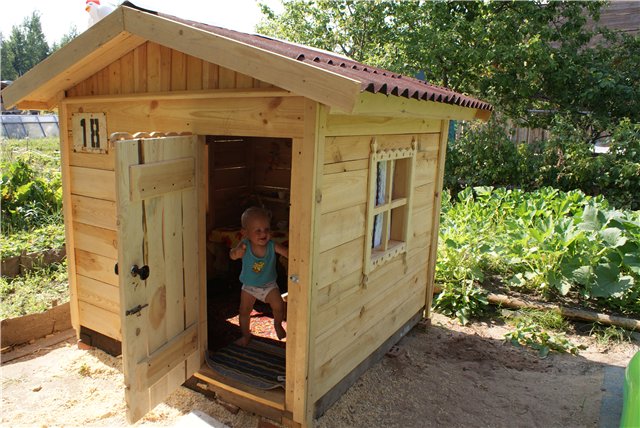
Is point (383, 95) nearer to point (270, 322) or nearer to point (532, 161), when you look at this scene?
point (270, 322)

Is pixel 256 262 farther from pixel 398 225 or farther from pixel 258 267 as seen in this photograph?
pixel 398 225

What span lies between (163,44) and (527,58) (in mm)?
9640

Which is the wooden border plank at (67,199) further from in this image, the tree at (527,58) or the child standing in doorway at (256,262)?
the tree at (527,58)

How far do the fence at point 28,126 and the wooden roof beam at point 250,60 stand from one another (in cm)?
2066

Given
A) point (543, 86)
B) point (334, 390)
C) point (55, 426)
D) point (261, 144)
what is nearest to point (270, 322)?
point (334, 390)

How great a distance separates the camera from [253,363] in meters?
3.78

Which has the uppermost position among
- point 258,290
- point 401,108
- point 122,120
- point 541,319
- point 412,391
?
point 401,108

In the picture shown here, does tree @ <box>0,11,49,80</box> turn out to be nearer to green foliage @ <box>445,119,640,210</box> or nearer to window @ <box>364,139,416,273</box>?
green foliage @ <box>445,119,640,210</box>

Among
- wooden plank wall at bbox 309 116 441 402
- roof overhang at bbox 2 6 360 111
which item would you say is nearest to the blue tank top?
wooden plank wall at bbox 309 116 441 402

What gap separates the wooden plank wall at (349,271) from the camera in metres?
3.11

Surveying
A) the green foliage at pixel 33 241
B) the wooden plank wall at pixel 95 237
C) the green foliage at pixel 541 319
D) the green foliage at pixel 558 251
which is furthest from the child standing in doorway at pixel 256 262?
the green foliage at pixel 33 241

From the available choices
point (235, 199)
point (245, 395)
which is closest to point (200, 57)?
point (245, 395)

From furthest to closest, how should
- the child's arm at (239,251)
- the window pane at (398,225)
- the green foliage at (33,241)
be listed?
the green foliage at (33,241) < the window pane at (398,225) < the child's arm at (239,251)

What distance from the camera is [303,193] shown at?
2.89 metres
